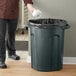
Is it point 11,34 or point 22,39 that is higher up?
point 11,34

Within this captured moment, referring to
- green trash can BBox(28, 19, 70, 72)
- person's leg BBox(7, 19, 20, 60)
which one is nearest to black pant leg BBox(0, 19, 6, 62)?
person's leg BBox(7, 19, 20, 60)

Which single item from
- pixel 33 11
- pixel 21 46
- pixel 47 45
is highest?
pixel 33 11

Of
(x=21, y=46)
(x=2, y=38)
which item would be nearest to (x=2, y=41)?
(x=2, y=38)

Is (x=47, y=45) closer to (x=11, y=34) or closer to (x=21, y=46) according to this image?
(x=11, y=34)

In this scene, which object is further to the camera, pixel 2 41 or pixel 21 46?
pixel 21 46

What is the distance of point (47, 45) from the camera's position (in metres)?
3.33

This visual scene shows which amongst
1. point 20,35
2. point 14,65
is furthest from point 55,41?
point 20,35

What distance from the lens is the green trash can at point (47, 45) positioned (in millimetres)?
3291

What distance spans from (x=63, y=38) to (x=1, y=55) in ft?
3.01

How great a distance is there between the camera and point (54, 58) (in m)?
3.41

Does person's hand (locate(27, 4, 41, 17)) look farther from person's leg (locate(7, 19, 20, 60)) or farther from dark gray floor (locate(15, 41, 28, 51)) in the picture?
dark gray floor (locate(15, 41, 28, 51))

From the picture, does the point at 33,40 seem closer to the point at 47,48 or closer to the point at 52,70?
the point at 47,48

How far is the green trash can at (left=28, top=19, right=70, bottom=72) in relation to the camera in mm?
3291

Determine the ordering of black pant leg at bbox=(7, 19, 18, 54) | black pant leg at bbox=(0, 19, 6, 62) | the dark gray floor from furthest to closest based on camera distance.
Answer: the dark gray floor, black pant leg at bbox=(7, 19, 18, 54), black pant leg at bbox=(0, 19, 6, 62)
